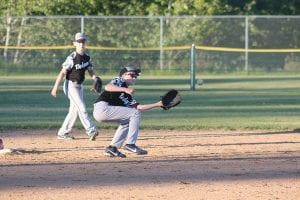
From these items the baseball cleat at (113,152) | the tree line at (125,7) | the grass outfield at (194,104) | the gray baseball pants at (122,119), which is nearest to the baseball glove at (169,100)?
the gray baseball pants at (122,119)

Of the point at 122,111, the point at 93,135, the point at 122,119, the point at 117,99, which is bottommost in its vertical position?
the point at 93,135

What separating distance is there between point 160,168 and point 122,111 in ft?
4.73

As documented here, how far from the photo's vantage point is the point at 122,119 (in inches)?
497

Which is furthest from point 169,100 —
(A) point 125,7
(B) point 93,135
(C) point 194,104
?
(A) point 125,7

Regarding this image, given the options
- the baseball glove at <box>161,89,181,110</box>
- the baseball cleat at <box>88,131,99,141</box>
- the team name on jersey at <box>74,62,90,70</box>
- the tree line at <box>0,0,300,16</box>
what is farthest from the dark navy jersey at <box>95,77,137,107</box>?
the tree line at <box>0,0,300,16</box>

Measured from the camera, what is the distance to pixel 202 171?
36.8 ft

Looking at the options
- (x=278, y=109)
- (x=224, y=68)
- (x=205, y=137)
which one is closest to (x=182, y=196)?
(x=205, y=137)

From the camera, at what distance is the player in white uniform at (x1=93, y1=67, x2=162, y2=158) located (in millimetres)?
12430

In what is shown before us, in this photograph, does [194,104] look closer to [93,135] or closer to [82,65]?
[82,65]

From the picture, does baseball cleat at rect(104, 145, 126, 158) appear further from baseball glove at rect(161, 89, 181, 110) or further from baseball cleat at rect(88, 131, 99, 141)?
baseball cleat at rect(88, 131, 99, 141)

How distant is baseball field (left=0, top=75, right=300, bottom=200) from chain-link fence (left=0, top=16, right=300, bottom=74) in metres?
11.3

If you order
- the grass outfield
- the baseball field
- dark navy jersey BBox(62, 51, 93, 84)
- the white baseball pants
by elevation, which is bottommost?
the grass outfield

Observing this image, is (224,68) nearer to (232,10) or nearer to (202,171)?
(232,10)

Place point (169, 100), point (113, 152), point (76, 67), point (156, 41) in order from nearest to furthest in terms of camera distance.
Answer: point (113, 152) → point (169, 100) → point (76, 67) → point (156, 41)
